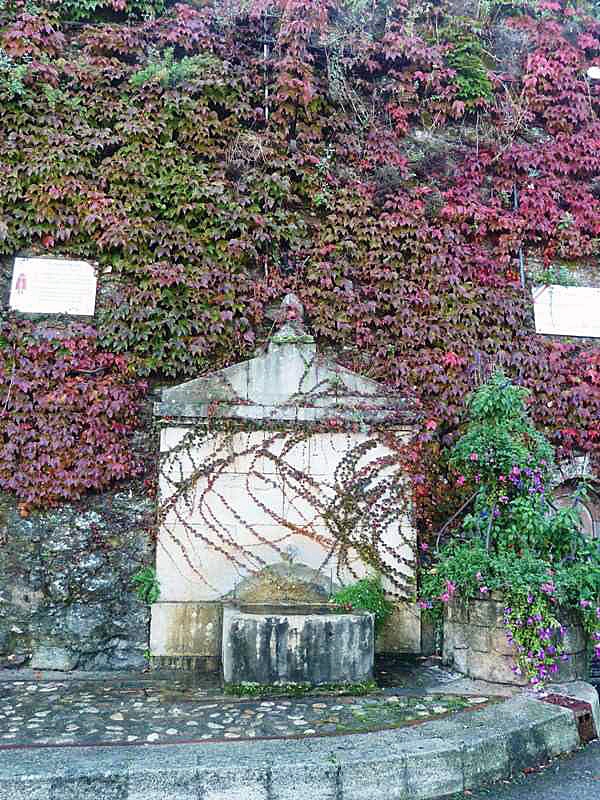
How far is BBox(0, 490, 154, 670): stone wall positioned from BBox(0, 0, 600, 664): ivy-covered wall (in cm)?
14

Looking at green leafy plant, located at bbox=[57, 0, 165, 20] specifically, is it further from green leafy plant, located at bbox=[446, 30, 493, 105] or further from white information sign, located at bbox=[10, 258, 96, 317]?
green leafy plant, located at bbox=[446, 30, 493, 105]

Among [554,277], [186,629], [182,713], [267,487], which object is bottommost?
[182,713]

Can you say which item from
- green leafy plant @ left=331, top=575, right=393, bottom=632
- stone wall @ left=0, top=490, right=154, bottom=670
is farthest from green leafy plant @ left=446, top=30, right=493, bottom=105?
stone wall @ left=0, top=490, right=154, bottom=670

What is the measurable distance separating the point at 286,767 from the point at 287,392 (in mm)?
3451

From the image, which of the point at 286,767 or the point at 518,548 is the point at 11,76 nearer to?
the point at 518,548

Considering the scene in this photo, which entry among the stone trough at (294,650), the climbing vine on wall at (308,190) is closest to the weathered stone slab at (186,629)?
the stone trough at (294,650)

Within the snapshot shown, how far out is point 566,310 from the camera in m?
7.51

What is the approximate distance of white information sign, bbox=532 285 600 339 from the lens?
743 centimetres

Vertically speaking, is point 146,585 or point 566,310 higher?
point 566,310

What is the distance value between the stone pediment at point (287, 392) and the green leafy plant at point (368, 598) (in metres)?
1.50

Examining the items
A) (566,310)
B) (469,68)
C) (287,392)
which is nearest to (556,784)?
(287,392)

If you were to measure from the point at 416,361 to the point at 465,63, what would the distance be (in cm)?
404

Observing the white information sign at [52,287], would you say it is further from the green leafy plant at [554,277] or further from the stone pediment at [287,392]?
the green leafy plant at [554,277]

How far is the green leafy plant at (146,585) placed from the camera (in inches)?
228
